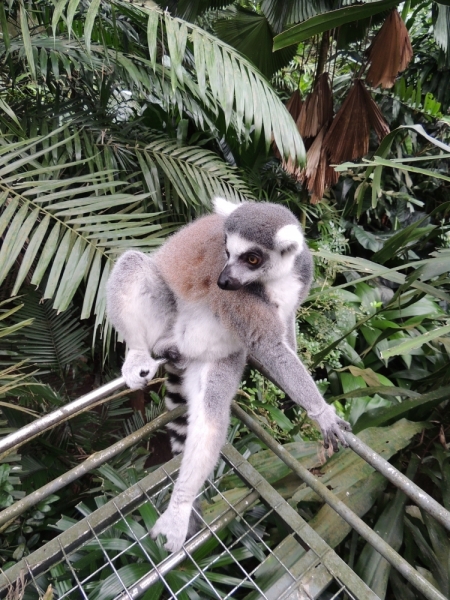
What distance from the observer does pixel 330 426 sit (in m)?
1.37

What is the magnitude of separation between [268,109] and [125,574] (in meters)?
2.54

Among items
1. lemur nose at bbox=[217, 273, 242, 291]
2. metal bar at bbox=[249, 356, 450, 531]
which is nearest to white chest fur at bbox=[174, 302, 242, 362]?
lemur nose at bbox=[217, 273, 242, 291]

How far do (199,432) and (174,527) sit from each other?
1.08 feet

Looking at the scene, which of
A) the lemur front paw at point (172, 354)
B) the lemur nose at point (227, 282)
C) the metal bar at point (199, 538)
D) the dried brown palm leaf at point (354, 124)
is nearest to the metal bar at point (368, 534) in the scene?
the metal bar at point (199, 538)

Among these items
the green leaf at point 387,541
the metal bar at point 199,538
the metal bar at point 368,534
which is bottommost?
the green leaf at point 387,541

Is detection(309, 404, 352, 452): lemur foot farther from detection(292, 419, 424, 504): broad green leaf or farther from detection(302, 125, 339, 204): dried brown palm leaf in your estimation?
detection(302, 125, 339, 204): dried brown palm leaf

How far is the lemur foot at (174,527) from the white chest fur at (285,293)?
82cm

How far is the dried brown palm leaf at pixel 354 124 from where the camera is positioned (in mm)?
3551

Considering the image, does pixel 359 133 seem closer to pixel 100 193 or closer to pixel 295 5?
pixel 295 5

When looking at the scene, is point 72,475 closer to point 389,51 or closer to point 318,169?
point 318,169

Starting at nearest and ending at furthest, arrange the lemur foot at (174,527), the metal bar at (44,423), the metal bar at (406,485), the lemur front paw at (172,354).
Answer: the metal bar at (406,485) → the metal bar at (44,423) → the lemur foot at (174,527) → the lemur front paw at (172,354)

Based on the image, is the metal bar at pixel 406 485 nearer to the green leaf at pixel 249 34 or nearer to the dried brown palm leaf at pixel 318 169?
the dried brown palm leaf at pixel 318 169

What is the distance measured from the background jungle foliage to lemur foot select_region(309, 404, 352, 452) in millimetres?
388

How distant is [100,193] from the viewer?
251cm
